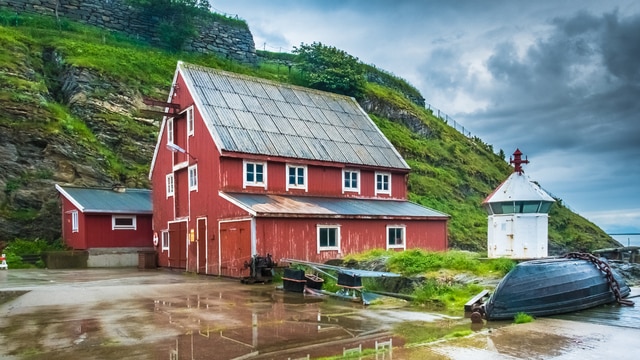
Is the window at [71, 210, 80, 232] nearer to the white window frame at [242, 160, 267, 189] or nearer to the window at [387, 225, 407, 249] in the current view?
the white window frame at [242, 160, 267, 189]

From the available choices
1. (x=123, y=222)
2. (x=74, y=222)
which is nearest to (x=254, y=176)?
(x=123, y=222)

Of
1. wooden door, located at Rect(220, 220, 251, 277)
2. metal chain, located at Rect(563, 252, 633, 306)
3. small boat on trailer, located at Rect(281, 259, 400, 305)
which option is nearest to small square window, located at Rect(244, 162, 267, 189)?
wooden door, located at Rect(220, 220, 251, 277)

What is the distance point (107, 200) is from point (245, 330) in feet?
83.7

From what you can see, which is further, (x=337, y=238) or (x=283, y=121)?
(x=283, y=121)

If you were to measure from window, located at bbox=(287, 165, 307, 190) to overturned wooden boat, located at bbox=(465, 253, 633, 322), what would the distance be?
16.1m

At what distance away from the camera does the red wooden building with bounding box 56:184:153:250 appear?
31984 millimetres

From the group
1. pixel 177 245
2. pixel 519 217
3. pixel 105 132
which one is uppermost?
pixel 105 132

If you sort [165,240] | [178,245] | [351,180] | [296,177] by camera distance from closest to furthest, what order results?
1. [296,177]
2. [178,245]
3. [351,180]
4. [165,240]

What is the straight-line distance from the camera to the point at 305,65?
56.8 meters

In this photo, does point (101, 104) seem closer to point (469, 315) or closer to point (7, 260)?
point (7, 260)

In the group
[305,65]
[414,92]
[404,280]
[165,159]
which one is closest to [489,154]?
[414,92]

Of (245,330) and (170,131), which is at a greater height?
(170,131)

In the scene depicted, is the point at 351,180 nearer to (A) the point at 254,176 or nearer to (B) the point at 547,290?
(A) the point at 254,176

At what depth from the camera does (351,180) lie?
30.3 m
